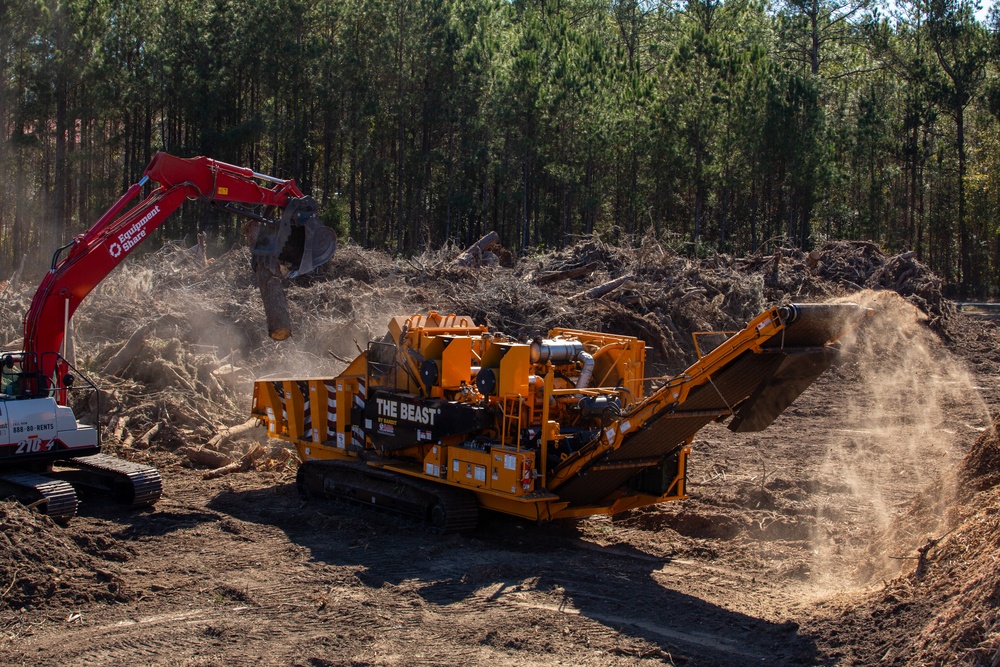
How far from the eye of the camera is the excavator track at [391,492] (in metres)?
10.0

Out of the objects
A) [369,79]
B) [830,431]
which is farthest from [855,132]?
[830,431]

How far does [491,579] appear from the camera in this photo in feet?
28.8

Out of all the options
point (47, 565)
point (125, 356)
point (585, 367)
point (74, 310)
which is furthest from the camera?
point (125, 356)

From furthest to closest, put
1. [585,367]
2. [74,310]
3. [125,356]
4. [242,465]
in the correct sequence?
[125,356] → [242,465] → [74,310] → [585,367]

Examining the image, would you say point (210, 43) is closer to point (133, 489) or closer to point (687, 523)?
point (133, 489)

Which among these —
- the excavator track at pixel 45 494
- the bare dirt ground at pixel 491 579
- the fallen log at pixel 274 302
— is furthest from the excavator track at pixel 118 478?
the fallen log at pixel 274 302

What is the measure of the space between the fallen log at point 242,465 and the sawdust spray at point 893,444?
7.43m

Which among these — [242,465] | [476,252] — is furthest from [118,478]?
[476,252]

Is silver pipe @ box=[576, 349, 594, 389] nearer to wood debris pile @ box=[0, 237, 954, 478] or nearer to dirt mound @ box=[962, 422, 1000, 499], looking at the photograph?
dirt mound @ box=[962, 422, 1000, 499]

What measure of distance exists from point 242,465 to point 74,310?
3280 millimetres

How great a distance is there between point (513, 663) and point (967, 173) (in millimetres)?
41511

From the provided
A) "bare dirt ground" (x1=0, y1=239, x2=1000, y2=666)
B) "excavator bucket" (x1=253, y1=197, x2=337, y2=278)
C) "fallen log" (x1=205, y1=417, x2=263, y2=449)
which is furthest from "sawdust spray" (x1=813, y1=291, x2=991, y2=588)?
"fallen log" (x1=205, y1=417, x2=263, y2=449)

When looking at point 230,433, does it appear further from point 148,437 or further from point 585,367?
point 585,367

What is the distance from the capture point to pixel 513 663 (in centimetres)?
689
